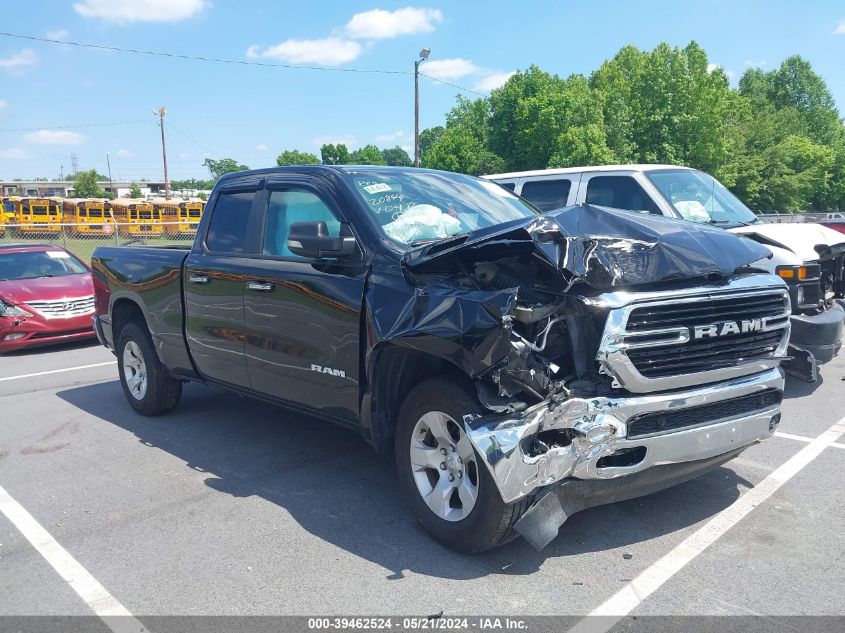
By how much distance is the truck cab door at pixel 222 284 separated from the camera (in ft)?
17.0

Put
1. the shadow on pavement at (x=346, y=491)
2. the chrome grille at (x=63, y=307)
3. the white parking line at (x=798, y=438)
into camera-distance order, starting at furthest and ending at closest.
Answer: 1. the chrome grille at (x=63, y=307)
2. the white parking line at (x=798, y=438)
3. the shadow on pavement at (x=346, y=491)

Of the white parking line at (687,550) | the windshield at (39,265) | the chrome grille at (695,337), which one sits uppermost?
the chrome grille at (695,337)

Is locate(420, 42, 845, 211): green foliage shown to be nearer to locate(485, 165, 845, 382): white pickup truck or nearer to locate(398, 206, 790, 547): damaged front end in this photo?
locate(485, 165, 845, 382): white pickup truck

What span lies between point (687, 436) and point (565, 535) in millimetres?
935

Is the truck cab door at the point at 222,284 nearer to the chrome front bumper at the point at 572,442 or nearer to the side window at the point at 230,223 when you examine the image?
the side window at the point at 230,223

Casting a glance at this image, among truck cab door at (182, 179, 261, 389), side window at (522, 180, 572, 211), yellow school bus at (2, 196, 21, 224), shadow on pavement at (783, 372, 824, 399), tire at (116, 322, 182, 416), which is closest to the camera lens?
truck cab door at (182, 179, 261, 389)

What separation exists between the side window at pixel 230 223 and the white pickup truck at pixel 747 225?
4050mm

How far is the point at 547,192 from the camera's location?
8820 millimetres

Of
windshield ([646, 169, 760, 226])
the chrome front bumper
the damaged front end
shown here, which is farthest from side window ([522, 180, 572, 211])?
the chrome front bumper

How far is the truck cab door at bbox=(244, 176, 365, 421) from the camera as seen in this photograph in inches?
168

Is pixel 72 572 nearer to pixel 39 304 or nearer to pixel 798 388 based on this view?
pixel 798 388

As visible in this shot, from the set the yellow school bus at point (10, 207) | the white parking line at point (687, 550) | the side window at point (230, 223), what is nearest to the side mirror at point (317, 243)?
the side window at point (230, 223)

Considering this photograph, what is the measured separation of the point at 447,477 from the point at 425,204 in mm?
1824

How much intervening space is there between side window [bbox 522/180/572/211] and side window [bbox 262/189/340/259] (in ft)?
14.0
